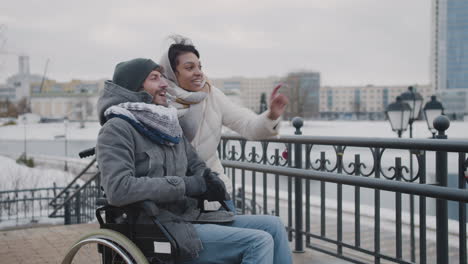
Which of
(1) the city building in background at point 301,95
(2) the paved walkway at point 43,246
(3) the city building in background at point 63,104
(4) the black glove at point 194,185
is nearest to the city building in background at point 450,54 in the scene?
(1) the city building in background at point 301,95

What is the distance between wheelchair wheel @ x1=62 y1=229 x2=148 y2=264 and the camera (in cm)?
198

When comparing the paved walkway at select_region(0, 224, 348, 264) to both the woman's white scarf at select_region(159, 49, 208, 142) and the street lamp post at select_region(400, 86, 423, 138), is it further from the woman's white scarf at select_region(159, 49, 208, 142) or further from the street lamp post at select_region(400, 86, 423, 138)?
the street lamp post at select_region(400, 86, 423, 138)

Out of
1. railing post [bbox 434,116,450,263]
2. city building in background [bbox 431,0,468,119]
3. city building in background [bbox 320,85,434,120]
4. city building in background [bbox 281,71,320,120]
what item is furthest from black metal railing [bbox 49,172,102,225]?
city building in background [bbox 320,85,434,120]

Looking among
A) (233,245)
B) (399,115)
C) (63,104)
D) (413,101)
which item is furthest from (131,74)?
(63,104)

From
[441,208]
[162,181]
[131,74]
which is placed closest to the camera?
[162,181]

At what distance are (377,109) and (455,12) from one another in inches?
2406

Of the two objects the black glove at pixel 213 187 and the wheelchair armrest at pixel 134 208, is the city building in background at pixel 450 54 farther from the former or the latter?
the wheelchair armrest at pixel 134 208

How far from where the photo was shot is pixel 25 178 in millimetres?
18141

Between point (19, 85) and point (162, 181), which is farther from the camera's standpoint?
point (19, 85)

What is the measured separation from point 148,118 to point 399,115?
1081cm

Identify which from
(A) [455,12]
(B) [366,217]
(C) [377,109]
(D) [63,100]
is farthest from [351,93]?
(B) [366,217]

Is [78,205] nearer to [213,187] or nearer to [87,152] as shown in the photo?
[87,152]

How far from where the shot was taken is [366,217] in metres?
9.54

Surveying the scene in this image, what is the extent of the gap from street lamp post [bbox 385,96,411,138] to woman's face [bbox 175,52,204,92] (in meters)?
9.88
